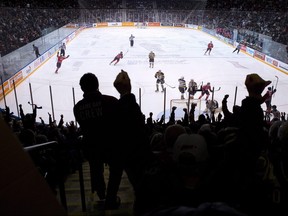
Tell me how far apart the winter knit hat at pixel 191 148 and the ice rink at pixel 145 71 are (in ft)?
19.8

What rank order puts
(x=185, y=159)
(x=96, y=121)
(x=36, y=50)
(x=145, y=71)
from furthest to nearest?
(x=36, y=50) < (x=145, y=71) < (x=96, y=121) < (x=185, y=159)

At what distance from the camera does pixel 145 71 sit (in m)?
14.0

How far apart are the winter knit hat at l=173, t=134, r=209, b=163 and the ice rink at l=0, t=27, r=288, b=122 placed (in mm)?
6020

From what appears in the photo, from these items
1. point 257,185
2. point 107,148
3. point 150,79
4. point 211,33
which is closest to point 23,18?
point 150,79

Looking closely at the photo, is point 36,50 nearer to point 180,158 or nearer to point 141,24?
point 180,158

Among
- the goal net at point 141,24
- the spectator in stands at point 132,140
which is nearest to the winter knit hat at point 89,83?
the spectator in stands at point 132,140

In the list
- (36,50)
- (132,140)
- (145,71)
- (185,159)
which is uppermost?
(185,159)

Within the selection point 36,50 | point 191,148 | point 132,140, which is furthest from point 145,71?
point 191,148

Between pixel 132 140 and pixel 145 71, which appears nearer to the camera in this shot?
pixel 132 140

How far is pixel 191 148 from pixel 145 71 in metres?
12.9

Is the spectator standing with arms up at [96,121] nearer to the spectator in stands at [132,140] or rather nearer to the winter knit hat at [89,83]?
the winter knit hat at [89,83]

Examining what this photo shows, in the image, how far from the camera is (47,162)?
2.16m

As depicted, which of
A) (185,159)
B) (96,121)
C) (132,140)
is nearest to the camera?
(185,159)

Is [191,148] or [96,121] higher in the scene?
[191,148]
